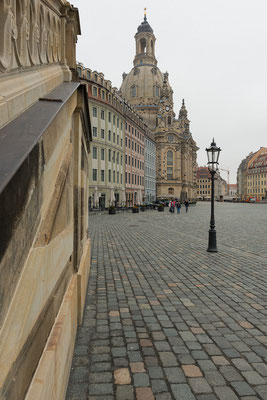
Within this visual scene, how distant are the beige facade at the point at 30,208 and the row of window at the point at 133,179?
2141 inches

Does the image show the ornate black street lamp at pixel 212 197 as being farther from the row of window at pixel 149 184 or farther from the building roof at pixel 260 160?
the building roof at pixel 260 160

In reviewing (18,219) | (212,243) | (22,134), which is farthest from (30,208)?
(212,243)

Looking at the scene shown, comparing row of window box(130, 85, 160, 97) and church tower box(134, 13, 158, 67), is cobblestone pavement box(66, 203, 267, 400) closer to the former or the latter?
row of window box(130, 85, 160, 97)

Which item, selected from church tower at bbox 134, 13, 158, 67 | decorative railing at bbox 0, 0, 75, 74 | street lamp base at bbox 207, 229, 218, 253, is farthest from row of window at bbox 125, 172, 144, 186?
church tower at bbox 134, 13, 158, 67

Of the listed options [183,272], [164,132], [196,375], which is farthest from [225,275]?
[164,132]

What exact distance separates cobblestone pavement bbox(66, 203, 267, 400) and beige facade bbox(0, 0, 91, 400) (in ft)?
2.70

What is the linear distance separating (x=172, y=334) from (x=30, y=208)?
3.19 metres

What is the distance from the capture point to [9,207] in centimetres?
124

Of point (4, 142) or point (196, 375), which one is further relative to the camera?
point (196, 375)

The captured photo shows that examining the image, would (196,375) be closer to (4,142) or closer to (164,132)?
(4,142)

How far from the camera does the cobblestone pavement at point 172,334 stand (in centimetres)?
284

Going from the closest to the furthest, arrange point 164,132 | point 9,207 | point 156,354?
point 9,207, point 156,354, point 164,132

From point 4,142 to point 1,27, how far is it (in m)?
0.91

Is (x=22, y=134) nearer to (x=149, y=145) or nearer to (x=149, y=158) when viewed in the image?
(x=149, y=158)
